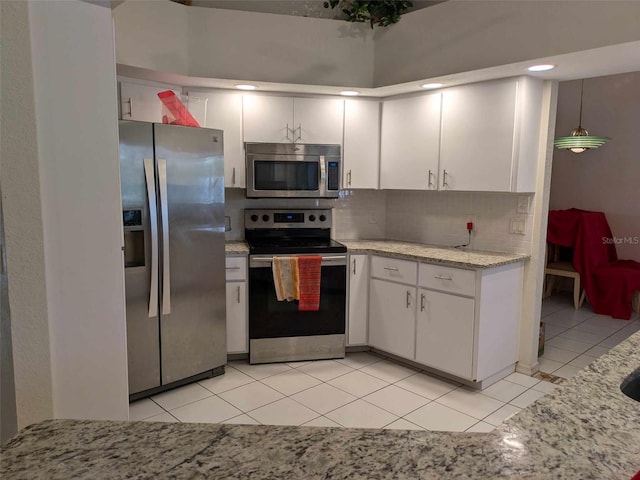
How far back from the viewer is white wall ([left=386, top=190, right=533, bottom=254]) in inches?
138

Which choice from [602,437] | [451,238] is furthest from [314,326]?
[602,437]

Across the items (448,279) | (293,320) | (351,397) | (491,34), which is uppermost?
(491,34)

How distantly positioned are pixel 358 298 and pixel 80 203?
8.41 feet

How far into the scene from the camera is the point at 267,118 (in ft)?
12.0

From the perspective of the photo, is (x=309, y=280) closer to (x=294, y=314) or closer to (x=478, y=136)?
(x=294, y=314)

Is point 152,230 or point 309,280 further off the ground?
point 152,230

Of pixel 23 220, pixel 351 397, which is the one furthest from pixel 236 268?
pixel 23 220

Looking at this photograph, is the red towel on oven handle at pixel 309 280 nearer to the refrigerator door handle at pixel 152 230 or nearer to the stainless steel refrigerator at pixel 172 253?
the stainless steel refrigerator at pixel 172 253

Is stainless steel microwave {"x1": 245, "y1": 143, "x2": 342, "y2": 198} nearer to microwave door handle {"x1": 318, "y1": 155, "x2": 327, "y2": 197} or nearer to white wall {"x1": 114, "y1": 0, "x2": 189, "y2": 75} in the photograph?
microwave door handle {"x1": 318, "y1": 155, "x2": 327, "y2": 197}

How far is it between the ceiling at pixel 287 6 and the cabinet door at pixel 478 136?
905 mm

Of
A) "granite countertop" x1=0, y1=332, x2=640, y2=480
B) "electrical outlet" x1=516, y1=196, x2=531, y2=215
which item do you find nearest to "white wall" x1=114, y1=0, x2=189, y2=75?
"electrical outlet" x1=516, y1=196, x2=531, y2=215

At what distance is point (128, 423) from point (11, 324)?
0.53 meters

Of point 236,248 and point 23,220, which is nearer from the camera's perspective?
point 23,220

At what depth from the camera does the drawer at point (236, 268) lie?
343 centimetres
